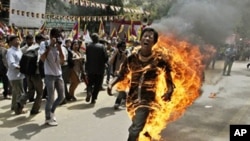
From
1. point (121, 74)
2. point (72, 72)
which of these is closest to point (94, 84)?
point (72, 72)

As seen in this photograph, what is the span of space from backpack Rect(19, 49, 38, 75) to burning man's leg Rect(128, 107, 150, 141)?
10.1ft

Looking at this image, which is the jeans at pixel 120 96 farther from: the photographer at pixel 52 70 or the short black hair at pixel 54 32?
the short black hair at pixel 54 32

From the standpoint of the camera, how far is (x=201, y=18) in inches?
243

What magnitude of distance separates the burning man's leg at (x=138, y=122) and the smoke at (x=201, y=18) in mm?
1683

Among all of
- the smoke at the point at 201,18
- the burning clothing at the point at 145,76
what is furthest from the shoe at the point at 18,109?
the burning clothing at the point at 145,76

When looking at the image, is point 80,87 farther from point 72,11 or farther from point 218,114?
point 72,11

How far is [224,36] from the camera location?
6.88m

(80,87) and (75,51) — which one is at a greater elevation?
(75,51)

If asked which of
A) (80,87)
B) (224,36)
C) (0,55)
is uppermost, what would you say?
(224,36)

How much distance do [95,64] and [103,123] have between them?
1997 mm

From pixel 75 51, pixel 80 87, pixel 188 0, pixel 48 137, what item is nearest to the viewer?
pixel 48 137

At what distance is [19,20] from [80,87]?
3.11 metres

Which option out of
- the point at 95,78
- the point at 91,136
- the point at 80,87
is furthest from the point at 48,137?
the point at 80,87

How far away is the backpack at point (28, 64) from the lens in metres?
6.82
